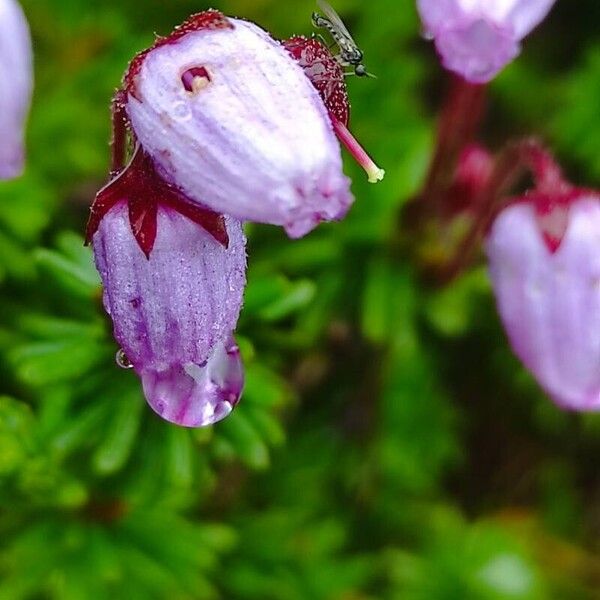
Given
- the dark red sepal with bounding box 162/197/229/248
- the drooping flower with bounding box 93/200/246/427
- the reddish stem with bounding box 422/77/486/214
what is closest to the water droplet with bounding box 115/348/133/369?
the drooping flower with bounding box 93/200/246/427

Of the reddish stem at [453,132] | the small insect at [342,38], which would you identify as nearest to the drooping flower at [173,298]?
the small insect at [342,38]

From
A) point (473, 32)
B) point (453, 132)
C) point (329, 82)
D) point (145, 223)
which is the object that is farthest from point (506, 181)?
point (145, 223)

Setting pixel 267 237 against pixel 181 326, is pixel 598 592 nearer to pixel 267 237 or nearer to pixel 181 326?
pixel 267 237

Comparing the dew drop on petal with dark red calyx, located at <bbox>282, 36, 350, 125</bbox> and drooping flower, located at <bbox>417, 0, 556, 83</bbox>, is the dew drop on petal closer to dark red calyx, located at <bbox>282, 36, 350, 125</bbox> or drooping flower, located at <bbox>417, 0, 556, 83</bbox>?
dark red calyx, located at <bbox>282, 36, 350, 125</bbox>

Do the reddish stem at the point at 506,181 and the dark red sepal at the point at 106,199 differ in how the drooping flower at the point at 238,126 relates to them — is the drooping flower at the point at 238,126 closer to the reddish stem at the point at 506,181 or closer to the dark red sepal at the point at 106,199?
the dark red sepal at the point at 106,199

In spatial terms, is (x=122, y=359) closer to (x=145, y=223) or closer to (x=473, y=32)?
(x=145, y=223)

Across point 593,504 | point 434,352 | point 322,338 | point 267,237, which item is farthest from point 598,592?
point 267,237
